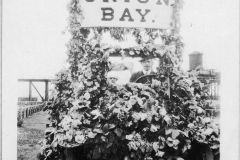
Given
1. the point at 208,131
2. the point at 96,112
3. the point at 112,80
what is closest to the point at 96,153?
the point at 96,112

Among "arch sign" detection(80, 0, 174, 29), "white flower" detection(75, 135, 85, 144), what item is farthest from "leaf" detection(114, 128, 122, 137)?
"arch sign" detection(80, 0, 174, 29)

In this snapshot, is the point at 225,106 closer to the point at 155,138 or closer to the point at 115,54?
the point at 155,138

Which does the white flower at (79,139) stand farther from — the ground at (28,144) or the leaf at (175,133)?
the ground at (28,144)

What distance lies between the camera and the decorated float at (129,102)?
207 cm

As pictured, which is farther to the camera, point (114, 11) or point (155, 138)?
point (114, 11)

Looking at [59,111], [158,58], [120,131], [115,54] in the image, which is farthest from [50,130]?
[158,58]

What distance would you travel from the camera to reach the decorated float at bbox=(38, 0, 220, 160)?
2074 mm

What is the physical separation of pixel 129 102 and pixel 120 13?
0.95 metres

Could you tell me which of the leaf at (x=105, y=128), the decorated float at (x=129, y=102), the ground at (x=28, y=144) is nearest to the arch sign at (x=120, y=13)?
the decorated float at (x=129, y=102)

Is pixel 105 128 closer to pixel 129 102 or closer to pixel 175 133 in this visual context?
pixel 129 102

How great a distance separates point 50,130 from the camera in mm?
2482

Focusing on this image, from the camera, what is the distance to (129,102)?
2098mm

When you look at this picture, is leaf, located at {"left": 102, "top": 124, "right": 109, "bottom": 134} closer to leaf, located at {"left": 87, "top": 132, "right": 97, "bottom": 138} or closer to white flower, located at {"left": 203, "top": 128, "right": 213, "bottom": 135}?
leaf, located at {"left": 87, "top": 132, "right": 97, "bottom": 138}

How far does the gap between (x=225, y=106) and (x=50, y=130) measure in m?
1.93
